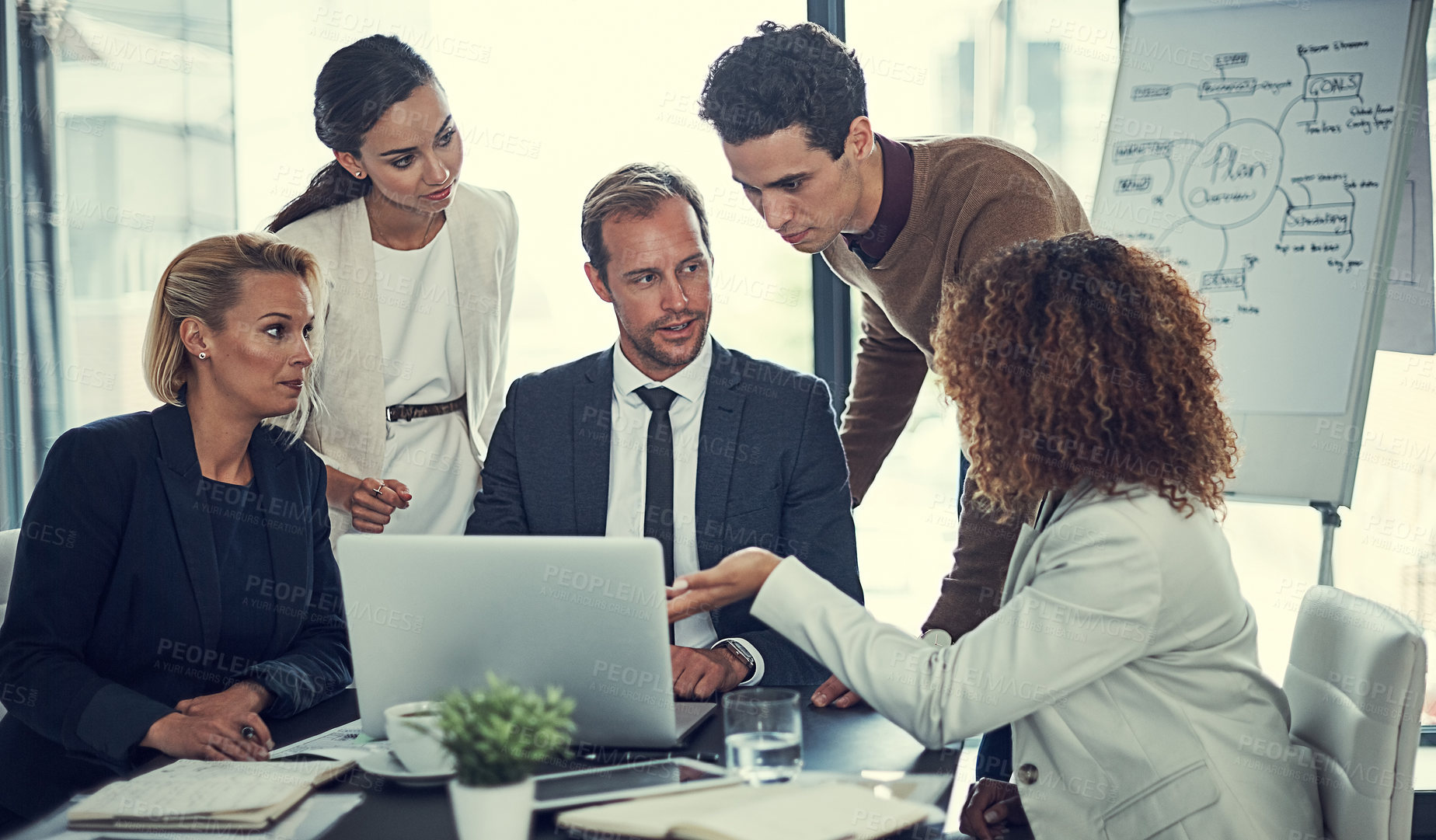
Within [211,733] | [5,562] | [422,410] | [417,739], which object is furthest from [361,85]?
[417,739]

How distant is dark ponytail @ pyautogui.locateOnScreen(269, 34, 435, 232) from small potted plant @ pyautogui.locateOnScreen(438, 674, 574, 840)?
153cm

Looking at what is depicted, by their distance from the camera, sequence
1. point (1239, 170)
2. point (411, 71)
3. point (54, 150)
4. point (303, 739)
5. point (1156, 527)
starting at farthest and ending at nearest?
point (54, 150) → point (1239, 170) → point (411, 71) → point (303, 739) → point (1156, 527)

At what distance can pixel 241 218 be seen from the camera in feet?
10.6

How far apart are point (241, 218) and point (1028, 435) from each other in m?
2.60

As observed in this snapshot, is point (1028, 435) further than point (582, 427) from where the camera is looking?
No

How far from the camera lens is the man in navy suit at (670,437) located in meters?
1.99

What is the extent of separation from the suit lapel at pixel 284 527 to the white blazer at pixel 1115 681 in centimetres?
86

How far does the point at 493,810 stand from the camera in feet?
3.23

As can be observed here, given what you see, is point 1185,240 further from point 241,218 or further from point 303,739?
point 241,218

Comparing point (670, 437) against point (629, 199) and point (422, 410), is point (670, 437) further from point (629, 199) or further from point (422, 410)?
point (422, 410)

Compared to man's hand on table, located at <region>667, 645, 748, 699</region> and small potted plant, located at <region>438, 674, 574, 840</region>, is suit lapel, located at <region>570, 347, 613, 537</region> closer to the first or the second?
man's hand on table, located at <region>667, 645, 748, 699</region>

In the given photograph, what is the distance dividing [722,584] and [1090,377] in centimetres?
51

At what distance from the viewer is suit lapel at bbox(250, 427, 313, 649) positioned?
5.91 ft

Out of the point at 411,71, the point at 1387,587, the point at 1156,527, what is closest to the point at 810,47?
the point at 411,71
